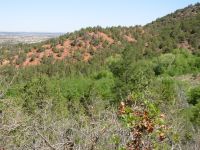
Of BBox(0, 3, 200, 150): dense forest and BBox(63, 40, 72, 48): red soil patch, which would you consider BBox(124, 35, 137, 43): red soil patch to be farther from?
BBox(63, 40, 72, 48): red soil patch

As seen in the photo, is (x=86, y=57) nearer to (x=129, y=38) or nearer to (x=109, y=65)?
(x=109, y=65)

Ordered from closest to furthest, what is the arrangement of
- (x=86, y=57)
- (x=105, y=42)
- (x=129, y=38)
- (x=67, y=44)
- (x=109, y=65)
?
(x=109, y=65) → (x=86, y=57) → (x=67, y=44) → (x=105, y=42) → (x=129, y=38)

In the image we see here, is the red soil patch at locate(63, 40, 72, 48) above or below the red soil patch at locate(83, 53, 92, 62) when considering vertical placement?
above

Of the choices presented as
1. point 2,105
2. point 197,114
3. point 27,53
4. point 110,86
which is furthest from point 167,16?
point 2,105

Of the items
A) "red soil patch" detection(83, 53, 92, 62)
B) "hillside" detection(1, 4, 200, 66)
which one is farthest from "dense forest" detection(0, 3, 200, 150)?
"red soil patch" detection(83, 53, 92, 62)

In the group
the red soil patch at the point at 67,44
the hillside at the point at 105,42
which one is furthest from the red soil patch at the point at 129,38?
the red soil patch at the point at 67,44

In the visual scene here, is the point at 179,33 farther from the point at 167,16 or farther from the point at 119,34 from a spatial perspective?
the point at 167,16

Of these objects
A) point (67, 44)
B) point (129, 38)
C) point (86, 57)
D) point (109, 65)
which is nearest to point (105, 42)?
point (86, 57)

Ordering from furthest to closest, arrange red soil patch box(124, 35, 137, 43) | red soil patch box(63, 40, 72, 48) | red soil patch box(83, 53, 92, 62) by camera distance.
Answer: red soil patch box(124, 35, 137, 43)
red soil patch box(63, 40, 72, 48)
red soil patch box(83, 53, 92, 62)

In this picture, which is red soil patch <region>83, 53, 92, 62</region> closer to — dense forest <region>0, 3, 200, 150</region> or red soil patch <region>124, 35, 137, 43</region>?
dense forest <region>0, 3, 200, 150</region>

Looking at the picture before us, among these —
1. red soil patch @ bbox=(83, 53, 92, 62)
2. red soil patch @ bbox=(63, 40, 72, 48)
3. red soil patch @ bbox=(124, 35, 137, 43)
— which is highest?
red soil patch @ bbox=(124, 35, 137, 43)

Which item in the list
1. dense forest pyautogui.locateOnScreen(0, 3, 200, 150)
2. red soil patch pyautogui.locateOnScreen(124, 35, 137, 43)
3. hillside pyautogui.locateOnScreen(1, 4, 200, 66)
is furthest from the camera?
red soil patch pyautogui.locateOnScreen(124, 35, 137, 43)

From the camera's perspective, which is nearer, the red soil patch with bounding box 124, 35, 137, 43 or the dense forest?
the dense forest

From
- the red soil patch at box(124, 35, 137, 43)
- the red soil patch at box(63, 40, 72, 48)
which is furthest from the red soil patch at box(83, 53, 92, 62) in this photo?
the red soil patch at box(124, 35, 137, 43)
